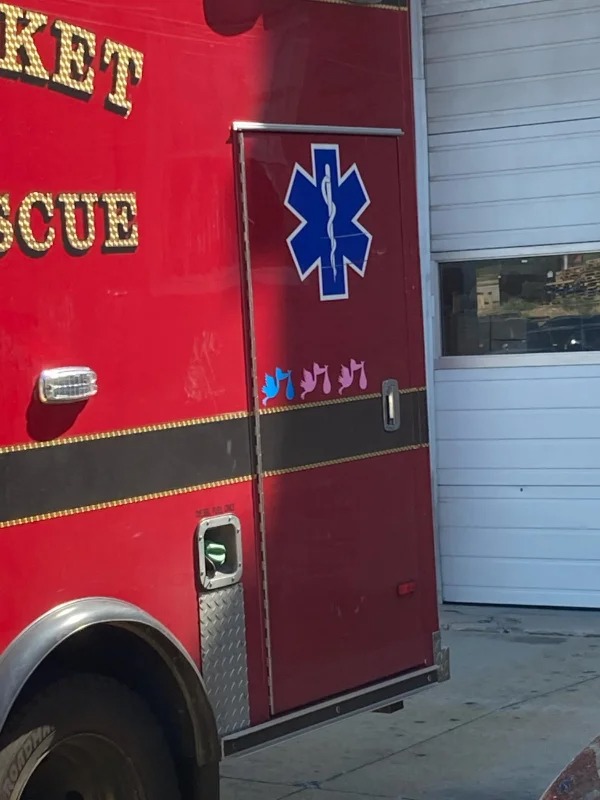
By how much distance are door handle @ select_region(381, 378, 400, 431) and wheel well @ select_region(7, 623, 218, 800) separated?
4.37 feet

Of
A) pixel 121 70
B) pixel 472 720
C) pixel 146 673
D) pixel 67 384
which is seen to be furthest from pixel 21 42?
pixel 472 720

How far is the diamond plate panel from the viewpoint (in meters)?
4.41

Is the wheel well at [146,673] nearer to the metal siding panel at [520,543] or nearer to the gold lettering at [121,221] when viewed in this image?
the gold lettering at [121,221]

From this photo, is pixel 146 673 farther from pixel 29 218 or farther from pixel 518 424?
pixel 518 424

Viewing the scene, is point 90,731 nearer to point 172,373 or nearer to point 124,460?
point 124,460

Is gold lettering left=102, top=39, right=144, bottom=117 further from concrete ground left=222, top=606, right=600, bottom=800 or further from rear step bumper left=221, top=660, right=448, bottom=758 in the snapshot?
concrete ground left=222, top=606, right=600, bottom=800

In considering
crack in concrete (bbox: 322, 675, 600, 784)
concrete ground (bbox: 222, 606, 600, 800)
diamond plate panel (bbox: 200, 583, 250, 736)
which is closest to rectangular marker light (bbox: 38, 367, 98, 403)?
diamond plate panel (bbox: 200, 583, 250, 736)

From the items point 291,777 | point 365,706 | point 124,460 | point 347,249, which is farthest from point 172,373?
point 291,777

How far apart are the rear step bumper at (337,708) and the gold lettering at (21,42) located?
2.09 metres

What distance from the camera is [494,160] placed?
29.6 ft

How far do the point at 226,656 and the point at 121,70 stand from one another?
1.82 meters

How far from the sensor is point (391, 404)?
17.0 ft

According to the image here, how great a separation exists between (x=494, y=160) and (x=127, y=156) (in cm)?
521

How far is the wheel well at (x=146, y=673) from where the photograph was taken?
161 inches
